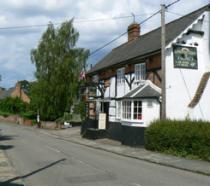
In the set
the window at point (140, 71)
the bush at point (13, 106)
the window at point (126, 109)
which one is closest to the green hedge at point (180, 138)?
the window at point (126, 109)

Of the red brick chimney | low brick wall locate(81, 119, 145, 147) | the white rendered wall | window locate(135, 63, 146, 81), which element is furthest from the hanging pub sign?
the red brick chimney

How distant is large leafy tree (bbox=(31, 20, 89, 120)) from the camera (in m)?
51.2

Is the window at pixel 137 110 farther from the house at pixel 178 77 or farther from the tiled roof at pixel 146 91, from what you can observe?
the tiled roof at pixel 146 91

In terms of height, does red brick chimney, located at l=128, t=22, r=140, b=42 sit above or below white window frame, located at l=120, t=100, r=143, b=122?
above

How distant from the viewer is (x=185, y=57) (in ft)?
88.6

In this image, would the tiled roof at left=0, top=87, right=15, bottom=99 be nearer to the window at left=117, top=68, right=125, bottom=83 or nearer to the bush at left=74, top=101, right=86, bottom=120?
the bush at left=74, top=101, right=86, bottom=120

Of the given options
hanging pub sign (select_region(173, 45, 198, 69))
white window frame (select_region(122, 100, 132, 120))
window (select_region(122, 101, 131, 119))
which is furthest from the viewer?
window (select_region(122, 101, 131, 119))

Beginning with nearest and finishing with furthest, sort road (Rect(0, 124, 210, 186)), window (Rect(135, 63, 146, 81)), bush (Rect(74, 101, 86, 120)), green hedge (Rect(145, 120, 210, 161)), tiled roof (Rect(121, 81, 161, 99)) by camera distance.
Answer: road (Rect(0, 124, 210, 186)), green hedge (Rect(145, 120, 210, 161)), tiled roof (Rect(121, 81, 161, 99)), window (Rect(135, 63, 146, 81)), bush (Rect(74, 101, 86, 120))

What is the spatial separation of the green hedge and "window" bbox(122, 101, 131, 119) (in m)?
4.22

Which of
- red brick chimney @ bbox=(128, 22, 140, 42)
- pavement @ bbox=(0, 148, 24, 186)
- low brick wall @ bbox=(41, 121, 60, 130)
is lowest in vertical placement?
pavement @ bbox=(0, 148, 24, 186)

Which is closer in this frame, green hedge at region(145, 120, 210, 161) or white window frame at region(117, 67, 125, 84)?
green hedge at region(145, 120, 210, 161)

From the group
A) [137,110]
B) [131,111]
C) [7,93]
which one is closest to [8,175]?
[137,110]

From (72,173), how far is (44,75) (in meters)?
38.7

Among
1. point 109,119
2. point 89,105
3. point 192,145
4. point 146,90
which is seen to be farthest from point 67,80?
point 192,145
